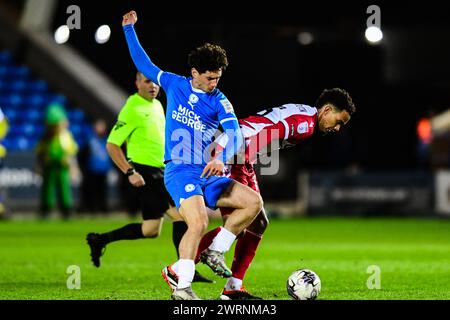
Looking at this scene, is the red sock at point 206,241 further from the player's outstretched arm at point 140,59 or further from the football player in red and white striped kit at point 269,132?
the player's outstretched arm at point 140,59

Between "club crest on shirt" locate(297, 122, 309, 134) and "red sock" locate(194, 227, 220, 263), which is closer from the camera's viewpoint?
"club crest on shirt" locate(297, 122, 309, 134)

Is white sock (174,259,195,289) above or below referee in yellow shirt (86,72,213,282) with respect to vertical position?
below

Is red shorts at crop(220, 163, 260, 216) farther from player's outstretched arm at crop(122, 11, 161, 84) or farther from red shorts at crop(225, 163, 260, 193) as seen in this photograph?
player's outstretched arm at crop(122, 11, 161, 84)

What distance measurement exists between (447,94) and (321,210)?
39.7ft

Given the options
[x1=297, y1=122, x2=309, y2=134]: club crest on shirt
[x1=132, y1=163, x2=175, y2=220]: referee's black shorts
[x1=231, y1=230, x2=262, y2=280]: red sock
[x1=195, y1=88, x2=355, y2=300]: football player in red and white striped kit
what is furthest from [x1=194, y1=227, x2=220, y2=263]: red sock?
[x1=132, y1=163, x2=175, y2=220]: referee's black shorts

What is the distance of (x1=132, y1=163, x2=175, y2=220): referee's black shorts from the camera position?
10539 mm

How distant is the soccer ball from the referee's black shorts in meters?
2.55

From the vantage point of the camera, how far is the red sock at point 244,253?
8477mm

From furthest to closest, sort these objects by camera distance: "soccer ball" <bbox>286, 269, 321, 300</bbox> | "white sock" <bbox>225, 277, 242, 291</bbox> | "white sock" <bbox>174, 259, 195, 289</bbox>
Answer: "white sock" <bbox>225, 277, 242, 291</bbox>, "soccer ball" <bbox>286, 269, 321, 300</bbox>, "white sock" <bbox>174, 259, 195, 289</bbox>

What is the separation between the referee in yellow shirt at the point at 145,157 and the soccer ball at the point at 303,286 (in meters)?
2.32

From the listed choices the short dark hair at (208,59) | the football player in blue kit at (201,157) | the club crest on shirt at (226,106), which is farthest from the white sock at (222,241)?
the short dark hair at (208,59)

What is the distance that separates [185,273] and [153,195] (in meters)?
2.90

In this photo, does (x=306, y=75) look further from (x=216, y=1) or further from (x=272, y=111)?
(x=272, y=111)
